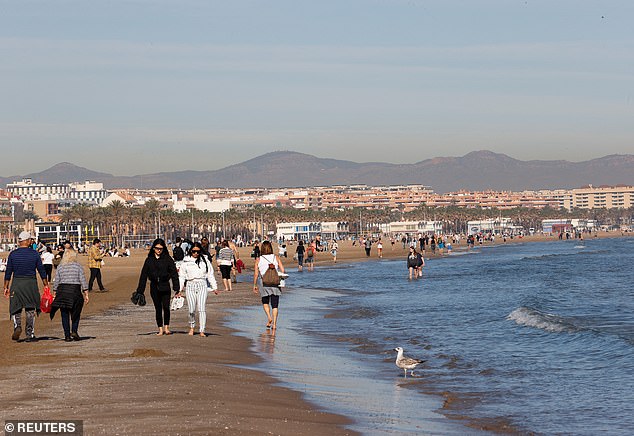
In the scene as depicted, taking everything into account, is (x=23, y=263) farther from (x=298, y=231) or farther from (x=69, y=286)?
(x=298, y=231)

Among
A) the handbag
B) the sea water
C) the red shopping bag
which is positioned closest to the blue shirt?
the red shopping bag

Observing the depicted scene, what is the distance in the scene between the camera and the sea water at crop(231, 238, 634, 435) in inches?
448

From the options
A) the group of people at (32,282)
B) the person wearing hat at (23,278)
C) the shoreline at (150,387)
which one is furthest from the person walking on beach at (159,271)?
the person wearing hat at (23,278)

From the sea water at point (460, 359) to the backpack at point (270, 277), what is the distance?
1.02 m

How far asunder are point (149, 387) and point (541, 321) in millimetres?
13926

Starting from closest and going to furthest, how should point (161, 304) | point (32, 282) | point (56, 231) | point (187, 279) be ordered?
1. point (32, 282)
2. point (161, 304)
3. point (187, 279)
4. point (56, 231)

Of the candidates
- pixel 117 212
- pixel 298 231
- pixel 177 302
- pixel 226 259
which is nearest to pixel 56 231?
pixel 117 212

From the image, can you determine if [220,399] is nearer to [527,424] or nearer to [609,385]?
[527,424]

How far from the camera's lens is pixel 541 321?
23.1 meters

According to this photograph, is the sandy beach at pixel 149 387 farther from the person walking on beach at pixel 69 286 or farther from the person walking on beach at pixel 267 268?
the person walking on beach at pixel 267 268

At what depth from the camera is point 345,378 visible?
13945 millimetres

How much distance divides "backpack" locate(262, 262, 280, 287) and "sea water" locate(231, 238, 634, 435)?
40.2 inches

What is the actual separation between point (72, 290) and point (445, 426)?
6975 millimetres

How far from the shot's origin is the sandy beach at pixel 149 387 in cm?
912
